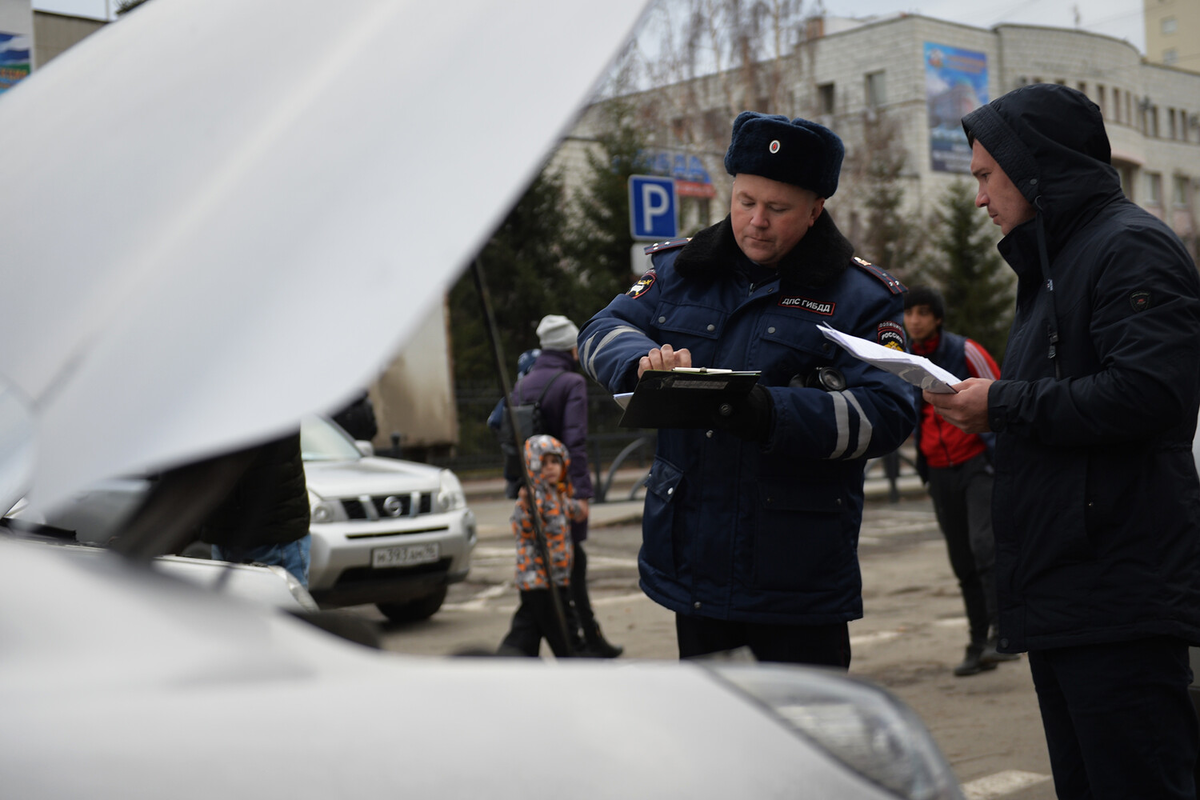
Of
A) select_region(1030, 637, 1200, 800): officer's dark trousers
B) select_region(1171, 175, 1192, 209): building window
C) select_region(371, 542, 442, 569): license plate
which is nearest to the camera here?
select_region(1030, 637, 1200, 800): officer's dark trousers

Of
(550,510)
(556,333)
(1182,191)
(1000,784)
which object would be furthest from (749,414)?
(1182,191)

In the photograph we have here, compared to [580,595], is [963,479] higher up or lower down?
higher up

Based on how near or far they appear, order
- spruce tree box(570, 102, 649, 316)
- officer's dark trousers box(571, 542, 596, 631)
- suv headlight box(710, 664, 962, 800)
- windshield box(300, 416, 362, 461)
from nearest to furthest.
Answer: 1. suv headlight box(710, 664, 962, 800)
2. windshield box(300, 416, 362, 461)
3. officer's dark trousers box(571, 542, 596, 631)
4. spruce tree box(570, 102, 649, 316)

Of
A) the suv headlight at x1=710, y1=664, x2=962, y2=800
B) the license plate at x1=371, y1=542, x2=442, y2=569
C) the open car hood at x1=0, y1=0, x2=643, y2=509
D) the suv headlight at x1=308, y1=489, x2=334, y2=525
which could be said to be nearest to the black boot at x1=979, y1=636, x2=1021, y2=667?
the license plate at x1=371, y1=542, x2=442, y2=569

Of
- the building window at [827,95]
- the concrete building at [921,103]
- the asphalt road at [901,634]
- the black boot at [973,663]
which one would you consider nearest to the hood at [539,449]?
the asphalt road at [901,634]

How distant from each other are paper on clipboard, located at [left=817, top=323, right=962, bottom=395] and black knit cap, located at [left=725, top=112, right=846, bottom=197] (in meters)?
0.34

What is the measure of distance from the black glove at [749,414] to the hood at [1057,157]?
0.73 metres

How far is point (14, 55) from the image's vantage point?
7094 millimetres

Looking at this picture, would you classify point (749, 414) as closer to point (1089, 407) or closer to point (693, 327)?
point (693, 327)

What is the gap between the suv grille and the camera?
552cm

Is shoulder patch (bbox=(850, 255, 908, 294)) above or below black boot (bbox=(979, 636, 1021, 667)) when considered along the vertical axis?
above

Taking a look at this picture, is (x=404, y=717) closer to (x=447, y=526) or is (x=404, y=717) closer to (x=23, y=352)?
(x=23, y=352)

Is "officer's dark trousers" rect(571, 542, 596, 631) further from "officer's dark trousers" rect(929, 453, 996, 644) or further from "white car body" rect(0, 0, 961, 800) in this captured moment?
"white car body" rect(0, 0, 961, 800)

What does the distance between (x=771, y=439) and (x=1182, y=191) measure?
209 ft
